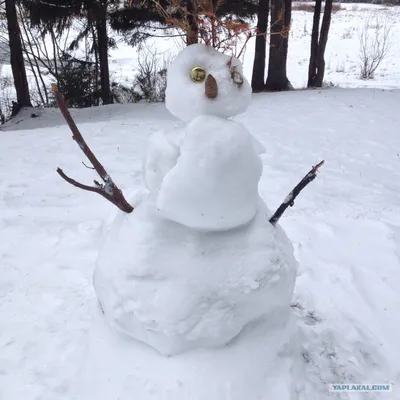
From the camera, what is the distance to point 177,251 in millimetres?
1638

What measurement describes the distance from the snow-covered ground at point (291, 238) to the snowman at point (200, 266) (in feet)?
0.47

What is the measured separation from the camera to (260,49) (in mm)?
8578

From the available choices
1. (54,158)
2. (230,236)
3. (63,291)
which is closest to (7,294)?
(63,291)

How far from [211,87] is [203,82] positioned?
4 cm

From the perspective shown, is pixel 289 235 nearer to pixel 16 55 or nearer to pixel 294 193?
pixel 294 193

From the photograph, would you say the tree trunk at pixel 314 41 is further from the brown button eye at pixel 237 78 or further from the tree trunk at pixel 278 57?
the brown button eye at pixel 237 78

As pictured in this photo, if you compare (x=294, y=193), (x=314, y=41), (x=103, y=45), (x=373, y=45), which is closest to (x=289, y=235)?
(x=294, y=193)

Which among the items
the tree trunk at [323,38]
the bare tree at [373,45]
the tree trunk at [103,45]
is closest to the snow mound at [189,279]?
the tree trunk at [103,45]

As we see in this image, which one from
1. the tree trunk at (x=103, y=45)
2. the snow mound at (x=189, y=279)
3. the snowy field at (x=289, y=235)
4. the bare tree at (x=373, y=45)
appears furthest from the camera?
the bare tree at (x=373, y=45)

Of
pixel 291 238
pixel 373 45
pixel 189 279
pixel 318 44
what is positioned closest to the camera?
pixel 189 279

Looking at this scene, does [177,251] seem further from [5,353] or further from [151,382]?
[5,353]

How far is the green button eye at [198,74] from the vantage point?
59.0 inches

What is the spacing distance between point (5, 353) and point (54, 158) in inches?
125

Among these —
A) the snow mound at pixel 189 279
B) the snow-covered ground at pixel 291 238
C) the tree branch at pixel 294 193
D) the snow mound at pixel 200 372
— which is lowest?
the snow-covered ground at pixel 291 238
